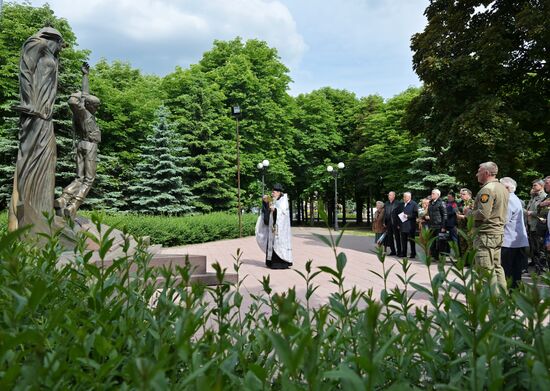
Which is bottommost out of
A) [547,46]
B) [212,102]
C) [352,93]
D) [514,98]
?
[514,98]

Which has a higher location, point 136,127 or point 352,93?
point 352,93

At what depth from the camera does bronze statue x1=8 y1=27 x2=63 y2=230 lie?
740 centimetres

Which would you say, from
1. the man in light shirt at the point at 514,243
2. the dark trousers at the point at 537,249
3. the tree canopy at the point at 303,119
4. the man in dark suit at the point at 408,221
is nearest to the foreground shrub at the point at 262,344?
the man in light shirt at the point at 514,243

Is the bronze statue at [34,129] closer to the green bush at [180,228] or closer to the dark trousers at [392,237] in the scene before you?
the green bush at [180,228]

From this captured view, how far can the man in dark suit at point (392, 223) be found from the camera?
44.9 ft

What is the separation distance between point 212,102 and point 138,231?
52.1 feet

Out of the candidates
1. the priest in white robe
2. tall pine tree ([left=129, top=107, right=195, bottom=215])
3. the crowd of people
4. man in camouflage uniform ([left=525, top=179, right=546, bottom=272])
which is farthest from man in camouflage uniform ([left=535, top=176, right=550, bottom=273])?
tall pine tree ([left=129, top=107, right=195, bottom=215])

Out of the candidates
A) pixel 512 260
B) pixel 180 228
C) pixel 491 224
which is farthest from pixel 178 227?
pixel 491 224

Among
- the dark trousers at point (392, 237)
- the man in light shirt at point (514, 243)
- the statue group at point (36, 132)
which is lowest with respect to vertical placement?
the dark trousers at point (392, 237)

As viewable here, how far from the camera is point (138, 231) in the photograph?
16.0 meters

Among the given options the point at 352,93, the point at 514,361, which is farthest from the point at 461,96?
the point at 352,93

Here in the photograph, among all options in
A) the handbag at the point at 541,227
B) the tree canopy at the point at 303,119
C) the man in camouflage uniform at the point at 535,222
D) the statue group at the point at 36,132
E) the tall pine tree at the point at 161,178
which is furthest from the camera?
the tall pine tree at the point at 161,178

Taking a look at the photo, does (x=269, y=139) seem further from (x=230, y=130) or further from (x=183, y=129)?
(x=183, y=129)

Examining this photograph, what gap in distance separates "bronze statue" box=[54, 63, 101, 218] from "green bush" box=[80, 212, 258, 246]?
3885 mm
